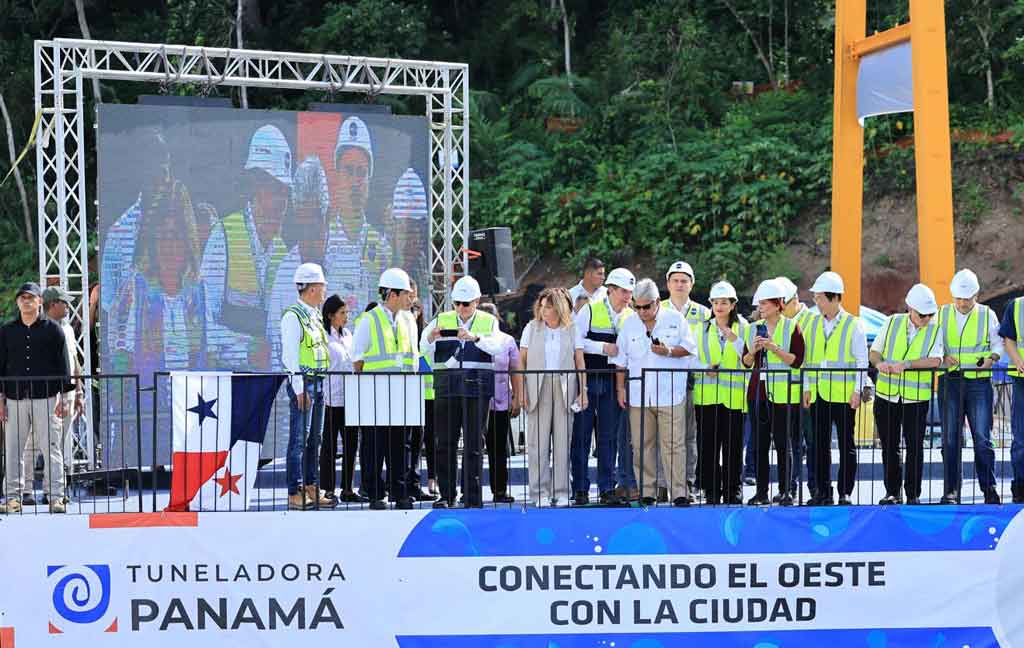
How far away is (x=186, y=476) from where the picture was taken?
8.82 metres

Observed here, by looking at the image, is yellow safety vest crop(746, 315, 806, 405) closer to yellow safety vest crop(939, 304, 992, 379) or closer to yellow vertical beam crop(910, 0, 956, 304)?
yellow safety vest crop(939, 304, 992, 379)

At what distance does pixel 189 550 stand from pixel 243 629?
2.00ft

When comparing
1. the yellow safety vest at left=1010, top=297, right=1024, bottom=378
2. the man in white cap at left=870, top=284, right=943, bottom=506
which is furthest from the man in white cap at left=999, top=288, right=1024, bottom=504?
the man in white cap at left=870, top=284, right=943, bottom=506

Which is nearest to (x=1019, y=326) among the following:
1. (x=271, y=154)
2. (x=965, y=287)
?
(x=965, y=287)

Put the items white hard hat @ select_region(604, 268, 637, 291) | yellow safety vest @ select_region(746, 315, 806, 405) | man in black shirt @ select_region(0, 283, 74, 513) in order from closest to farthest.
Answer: man in black shirt @ select_region(0, 283, 74, 513), yellow safety vest @ select_region(746, 315, 806, 405), white hard hat @ select_region(604, 268, 637, 291)

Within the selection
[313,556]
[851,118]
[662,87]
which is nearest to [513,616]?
[313,556]

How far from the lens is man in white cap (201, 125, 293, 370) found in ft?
42.0

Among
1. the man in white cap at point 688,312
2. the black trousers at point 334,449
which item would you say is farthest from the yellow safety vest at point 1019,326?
the black trousers at point 334,449

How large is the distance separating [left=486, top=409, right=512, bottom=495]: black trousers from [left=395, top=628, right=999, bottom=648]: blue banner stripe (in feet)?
3.86

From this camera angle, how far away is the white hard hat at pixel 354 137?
13200 mm

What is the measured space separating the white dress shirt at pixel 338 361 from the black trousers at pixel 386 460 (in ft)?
1.84

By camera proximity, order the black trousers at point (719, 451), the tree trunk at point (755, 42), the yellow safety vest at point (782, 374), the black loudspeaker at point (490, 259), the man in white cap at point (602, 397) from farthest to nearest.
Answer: the tree trunk at point (755, 42), the black loudspeaker at point (490, 259), the man in white cap at point (602, 397), the yellow safety vest at point (782, 374), the black trousers at point (719, 451)

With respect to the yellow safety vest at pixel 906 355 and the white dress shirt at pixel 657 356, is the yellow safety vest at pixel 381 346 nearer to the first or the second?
the white dress shirt at pixel 657 356

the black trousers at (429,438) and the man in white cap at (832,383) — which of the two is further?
the black trousers at (429,438)
